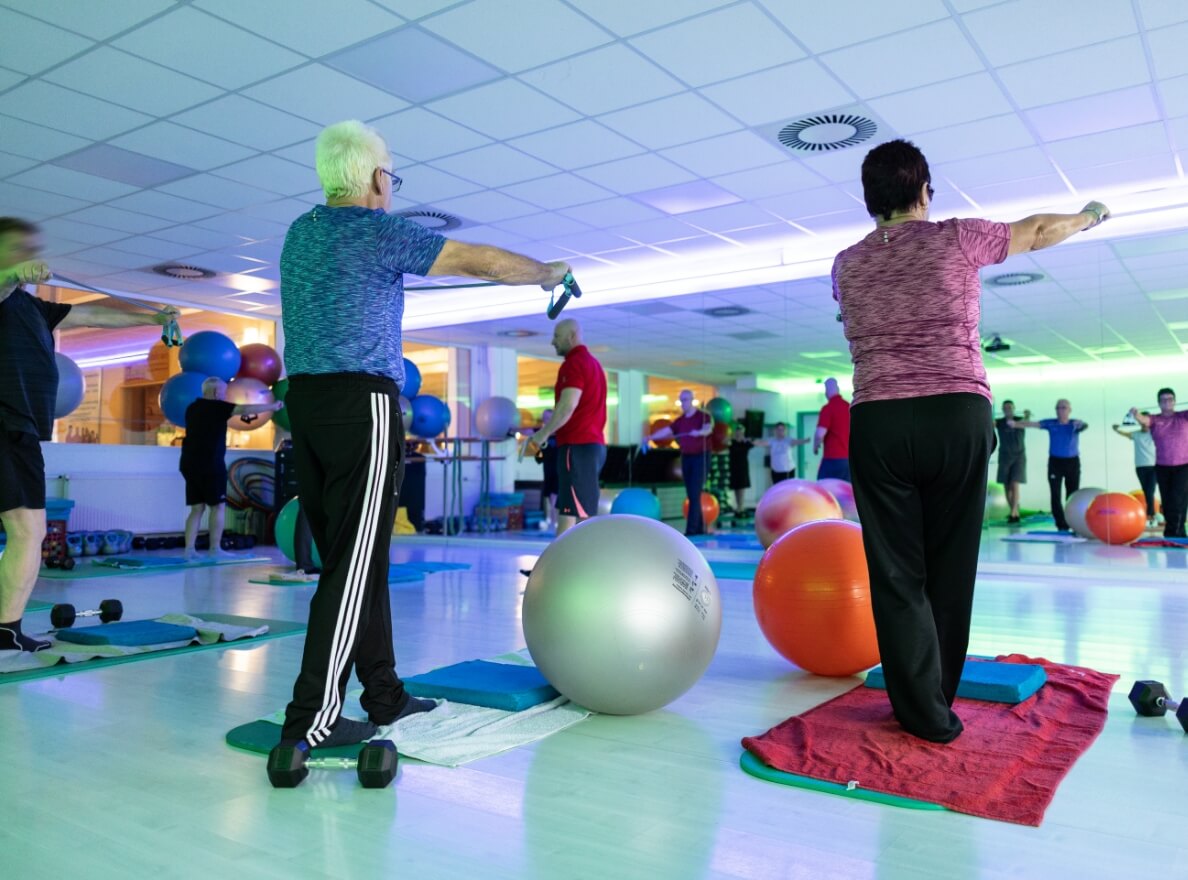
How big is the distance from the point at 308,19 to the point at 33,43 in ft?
4.51

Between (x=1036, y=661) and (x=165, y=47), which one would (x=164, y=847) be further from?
(x=165, y=47)

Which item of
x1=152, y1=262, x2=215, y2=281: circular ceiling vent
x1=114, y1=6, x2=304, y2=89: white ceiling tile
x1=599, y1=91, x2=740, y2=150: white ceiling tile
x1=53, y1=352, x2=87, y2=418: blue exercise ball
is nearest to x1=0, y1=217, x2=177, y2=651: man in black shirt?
x1=114, y1=6, x2=304, y2=89: white ceiling tile

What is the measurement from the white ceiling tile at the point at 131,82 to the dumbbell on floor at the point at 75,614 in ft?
8.41

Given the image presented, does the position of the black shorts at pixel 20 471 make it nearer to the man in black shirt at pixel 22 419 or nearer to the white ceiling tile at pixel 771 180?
the man in black shirt at pixel 22 419

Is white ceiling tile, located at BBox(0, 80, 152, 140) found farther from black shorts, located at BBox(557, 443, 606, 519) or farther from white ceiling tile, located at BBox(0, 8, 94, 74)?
black shorts, located at BBox(557, 443, 606, 519)

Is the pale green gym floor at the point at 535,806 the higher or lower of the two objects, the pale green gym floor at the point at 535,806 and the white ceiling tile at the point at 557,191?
the lower

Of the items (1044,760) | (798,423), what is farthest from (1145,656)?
(798,423)

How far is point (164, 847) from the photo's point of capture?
1678 millimetres

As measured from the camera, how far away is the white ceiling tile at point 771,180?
591 cm

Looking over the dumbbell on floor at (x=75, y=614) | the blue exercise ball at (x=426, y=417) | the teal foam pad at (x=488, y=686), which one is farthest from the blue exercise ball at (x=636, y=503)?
the teal foam pad at (x=488, y=686)

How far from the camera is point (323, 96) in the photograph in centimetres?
480

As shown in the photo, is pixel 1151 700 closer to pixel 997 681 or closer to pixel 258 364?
pixel 997 681

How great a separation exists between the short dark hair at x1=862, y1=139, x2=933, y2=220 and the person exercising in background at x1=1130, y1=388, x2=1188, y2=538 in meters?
5.87

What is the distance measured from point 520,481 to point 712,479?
3668 millimetres
